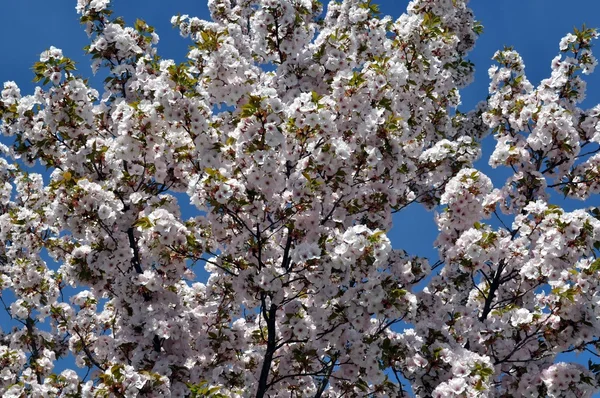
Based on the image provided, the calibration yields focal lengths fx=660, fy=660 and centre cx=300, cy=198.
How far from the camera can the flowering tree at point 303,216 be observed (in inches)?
384

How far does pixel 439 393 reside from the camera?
9656mm

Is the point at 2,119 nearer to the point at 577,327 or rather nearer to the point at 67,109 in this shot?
the point at 67,109

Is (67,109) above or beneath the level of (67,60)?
beneath

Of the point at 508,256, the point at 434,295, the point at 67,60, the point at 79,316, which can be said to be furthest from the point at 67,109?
the point at 508,256

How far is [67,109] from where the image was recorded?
11.0 meters

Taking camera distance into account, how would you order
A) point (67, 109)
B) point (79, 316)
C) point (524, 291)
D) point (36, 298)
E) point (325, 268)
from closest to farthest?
point (325, 268), point (67, 109), point (524, 291), point (79, 316), point (36, 298)

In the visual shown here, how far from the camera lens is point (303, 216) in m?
10.1

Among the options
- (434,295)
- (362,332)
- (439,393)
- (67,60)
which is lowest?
(439,393)

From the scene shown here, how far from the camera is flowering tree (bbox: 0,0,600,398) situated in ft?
32.0

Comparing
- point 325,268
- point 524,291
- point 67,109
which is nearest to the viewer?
point 325,268

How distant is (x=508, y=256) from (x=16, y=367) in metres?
10.8

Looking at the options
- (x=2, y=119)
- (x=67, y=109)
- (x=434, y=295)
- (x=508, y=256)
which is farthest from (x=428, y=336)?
(x=2, y=119)

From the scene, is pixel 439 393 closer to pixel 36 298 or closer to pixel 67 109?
pixel 67 109

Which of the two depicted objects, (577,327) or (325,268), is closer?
(325,268)
